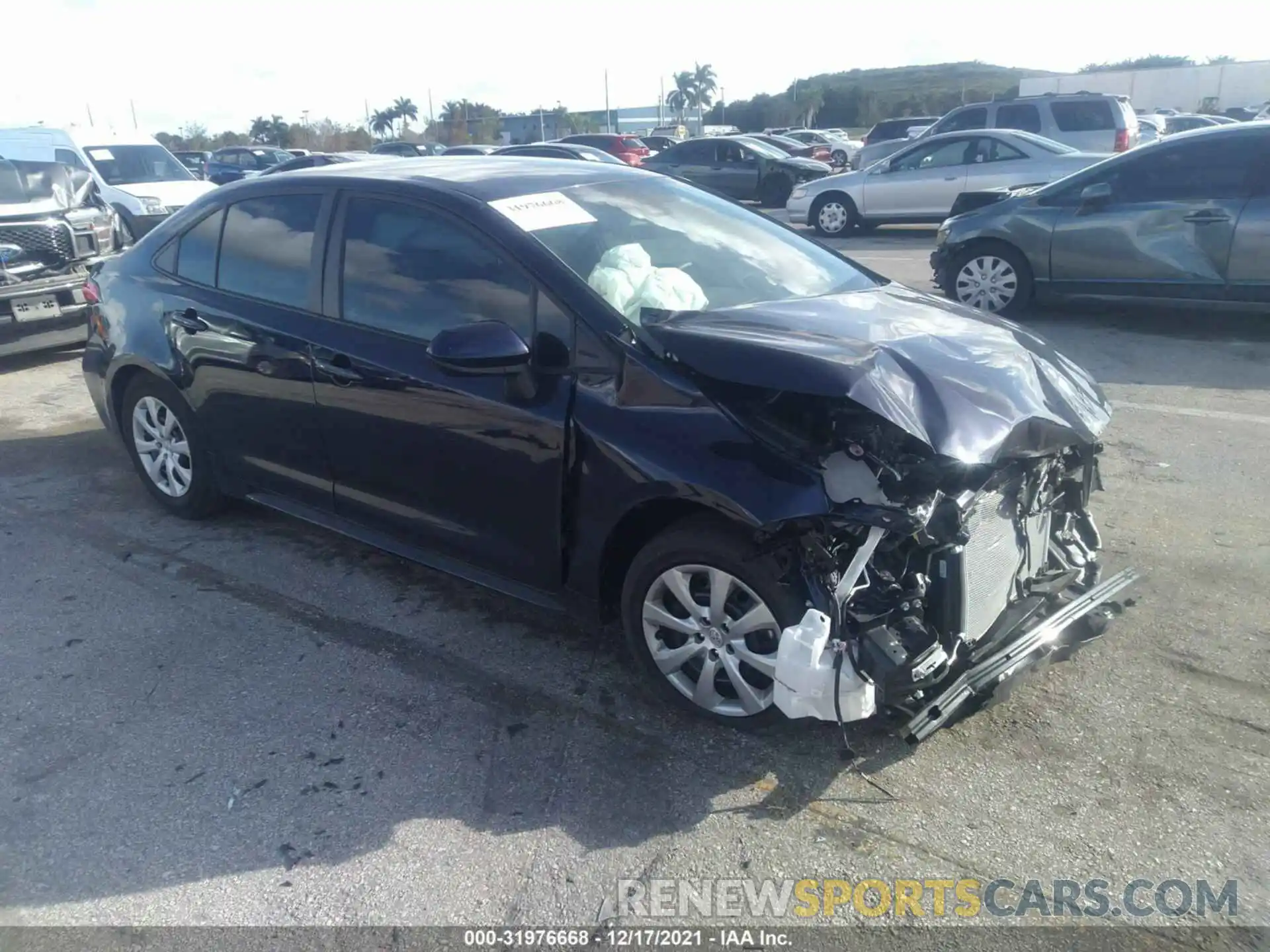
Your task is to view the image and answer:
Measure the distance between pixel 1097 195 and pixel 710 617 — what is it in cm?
703

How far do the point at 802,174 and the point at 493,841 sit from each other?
19150 mm

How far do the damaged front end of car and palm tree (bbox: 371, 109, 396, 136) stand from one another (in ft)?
250

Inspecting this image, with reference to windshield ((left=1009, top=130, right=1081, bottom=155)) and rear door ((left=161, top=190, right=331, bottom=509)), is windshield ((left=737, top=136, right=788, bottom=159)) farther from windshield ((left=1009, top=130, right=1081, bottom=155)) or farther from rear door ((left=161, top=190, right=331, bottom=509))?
rear door ((left=161, top=190, right=331, bottom=509))

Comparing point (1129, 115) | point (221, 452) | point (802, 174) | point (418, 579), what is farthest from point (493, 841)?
point (802, 174)

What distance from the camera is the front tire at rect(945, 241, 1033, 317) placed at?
9188 millimetres

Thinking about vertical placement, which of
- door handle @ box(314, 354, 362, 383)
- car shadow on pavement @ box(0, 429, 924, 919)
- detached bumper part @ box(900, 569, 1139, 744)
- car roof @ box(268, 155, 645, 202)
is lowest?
car shadow on pavement @ box(0, 429, 924, 919)

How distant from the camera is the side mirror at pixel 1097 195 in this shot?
870 centimetres

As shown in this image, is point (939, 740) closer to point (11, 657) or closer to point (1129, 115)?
point (11, 657)

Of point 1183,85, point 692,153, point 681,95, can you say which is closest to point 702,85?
point 681,95

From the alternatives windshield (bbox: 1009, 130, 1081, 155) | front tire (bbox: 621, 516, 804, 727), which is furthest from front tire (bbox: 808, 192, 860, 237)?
front tire (bbox: 621, 516, 804, 727)

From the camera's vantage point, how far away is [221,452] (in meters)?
4.96

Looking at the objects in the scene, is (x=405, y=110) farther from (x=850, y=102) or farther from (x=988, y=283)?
(x=988, y=283)

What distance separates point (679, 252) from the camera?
4.09 meters

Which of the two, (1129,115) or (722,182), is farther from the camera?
(722,182)
